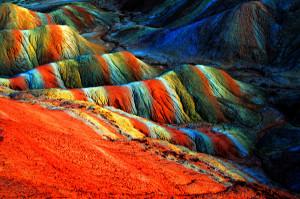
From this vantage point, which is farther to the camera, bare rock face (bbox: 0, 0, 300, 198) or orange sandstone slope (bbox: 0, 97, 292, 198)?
bare rock face (bbox: 0, 0, 300, 198)

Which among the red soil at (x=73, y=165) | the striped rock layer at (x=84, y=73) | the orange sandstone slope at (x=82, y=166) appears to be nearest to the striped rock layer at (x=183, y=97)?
the striped rock layer at (x=84, y=73)

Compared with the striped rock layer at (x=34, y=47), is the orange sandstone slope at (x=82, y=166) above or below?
above

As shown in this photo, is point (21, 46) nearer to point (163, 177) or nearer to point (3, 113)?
point (3, 113)

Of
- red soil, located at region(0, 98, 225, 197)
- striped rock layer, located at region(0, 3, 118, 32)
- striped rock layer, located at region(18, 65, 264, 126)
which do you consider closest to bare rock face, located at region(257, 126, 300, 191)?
striped rock layer, located at region(18, 65, 264, 126)

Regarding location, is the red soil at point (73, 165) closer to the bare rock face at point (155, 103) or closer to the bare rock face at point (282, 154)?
the bare rock face at point (155, 103)

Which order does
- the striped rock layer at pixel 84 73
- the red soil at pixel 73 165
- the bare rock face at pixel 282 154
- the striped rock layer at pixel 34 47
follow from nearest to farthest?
the red soil at pixel 73 165 < the bare rock face at pixel 282 154 < the striped rock layer at pixel 84 73 < the striped rock layer at pixel 34 47

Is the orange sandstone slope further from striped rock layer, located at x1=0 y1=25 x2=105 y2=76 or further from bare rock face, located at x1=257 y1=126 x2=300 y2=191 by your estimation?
striped rock layer, located at x1=0 y1=25 x2=105 y2=76
